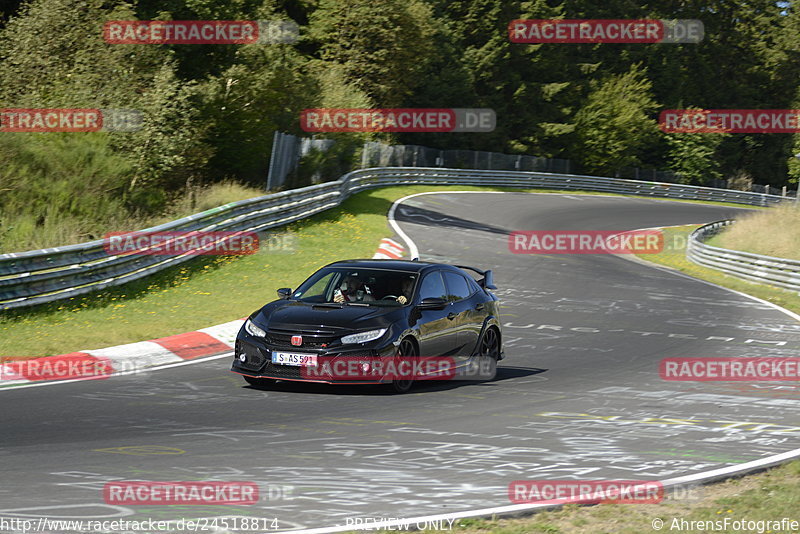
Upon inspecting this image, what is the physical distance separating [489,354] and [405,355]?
7.28 ft

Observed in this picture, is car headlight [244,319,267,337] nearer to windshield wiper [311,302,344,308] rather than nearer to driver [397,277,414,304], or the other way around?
windshield wiper [311,302,344,308]

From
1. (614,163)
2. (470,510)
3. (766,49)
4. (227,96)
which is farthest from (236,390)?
(766,49)

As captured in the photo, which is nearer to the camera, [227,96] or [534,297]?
[534,297]

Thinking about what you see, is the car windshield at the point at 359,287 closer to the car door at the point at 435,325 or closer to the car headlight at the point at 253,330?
the car door at the point at 435,325

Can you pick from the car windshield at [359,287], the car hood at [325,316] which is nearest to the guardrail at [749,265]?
the car windshield at [359,287]

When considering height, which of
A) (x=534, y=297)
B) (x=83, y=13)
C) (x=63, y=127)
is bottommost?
(x=534, y=297)

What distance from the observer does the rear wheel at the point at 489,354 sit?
13539 millimetres

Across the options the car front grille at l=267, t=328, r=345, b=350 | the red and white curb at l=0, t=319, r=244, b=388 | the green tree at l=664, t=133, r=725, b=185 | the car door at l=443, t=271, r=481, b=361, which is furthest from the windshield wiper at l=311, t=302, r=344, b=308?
the green tree at l=664, t=133, r=725, b=185

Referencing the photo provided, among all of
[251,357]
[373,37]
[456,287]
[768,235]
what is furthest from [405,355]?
[373,37]

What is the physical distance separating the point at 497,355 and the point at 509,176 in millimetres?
46722

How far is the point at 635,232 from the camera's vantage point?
41.9 meters

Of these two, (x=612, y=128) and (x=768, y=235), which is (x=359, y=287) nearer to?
(x=768, y=235)

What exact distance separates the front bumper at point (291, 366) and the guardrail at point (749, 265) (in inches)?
744

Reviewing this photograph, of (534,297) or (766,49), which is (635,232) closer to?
(534,297)
